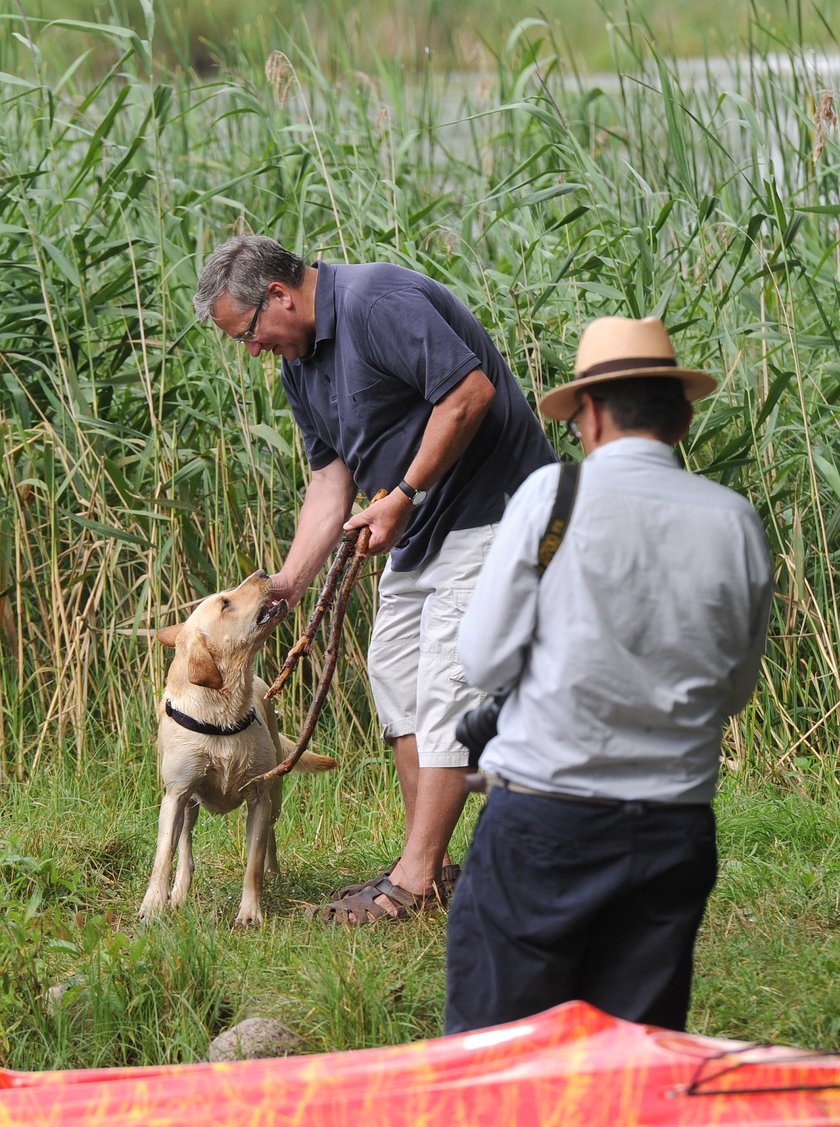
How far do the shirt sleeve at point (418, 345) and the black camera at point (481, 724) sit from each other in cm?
141

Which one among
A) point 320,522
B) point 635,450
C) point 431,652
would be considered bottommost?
point 431,652

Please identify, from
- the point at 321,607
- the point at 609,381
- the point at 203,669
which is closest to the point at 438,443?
the point at 321,607

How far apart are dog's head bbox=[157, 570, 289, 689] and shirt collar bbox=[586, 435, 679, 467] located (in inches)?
80.9

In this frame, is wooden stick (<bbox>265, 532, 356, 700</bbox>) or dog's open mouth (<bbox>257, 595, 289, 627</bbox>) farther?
dog's open mouth (<bbox>257, 595, 289, 627</bbox>)

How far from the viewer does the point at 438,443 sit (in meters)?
3.74

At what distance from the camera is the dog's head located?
4109 millimetres

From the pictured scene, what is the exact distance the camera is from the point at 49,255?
5.34 m

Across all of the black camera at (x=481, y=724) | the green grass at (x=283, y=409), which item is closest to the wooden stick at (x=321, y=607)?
the green grass at (x=283, y=409)

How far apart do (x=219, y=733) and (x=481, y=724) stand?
5.73 ft

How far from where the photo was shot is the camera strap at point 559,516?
2.20 metres

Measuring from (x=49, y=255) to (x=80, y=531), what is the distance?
1.10 meters

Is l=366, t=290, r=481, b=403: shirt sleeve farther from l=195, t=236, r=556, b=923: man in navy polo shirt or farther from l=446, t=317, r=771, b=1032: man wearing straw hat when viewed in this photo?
l=446, t=317, r=771, b=1032: man wearing straw hat

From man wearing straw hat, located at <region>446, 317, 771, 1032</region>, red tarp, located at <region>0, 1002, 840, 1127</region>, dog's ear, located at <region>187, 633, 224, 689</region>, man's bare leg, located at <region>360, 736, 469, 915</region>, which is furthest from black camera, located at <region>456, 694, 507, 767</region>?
dog's ear, located at <region>187, 633, 224, 689</region>

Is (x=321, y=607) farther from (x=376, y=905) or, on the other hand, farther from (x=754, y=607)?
(x=754, y=607)
